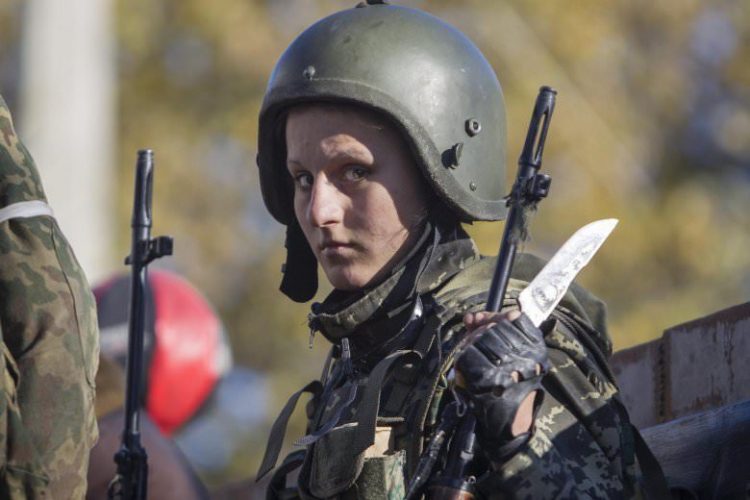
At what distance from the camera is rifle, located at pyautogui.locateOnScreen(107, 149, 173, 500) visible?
5461 millimetres

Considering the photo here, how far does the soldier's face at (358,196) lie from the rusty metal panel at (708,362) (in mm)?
957

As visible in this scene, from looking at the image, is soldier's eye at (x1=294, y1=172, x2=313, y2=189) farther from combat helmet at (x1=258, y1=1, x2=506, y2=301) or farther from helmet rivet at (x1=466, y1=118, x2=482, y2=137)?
helmet rivet at (x1=466, y1=118, x2=482, y2=137)

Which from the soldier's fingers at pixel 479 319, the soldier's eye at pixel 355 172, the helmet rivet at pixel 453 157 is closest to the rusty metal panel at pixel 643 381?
the helmet rivet at pixel 453 157

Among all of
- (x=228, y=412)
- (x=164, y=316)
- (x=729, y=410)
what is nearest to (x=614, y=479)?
(x=729, y=410)

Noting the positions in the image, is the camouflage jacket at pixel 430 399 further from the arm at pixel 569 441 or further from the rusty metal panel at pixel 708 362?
the rusty metal panel at pixel 708 362

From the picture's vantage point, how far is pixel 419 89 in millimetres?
5086

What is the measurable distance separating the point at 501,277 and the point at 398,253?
592 mm

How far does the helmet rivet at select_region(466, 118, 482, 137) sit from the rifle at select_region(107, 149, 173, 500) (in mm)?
951

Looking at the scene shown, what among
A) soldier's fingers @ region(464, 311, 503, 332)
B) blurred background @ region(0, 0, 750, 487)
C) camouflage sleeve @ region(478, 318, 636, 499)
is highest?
blurred background @ region(0, 0, 750, 487)

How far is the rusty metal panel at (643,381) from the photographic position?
19.2 feet

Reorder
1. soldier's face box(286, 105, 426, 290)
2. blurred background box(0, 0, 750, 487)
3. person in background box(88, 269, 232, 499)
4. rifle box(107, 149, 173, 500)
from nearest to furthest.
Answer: soldier's face box(286, 105, 426, 290), rifle box(107, 149, 173, 500), person in background box(88, 269, 232, 499), blurred background box(0, 0, 750, 487)

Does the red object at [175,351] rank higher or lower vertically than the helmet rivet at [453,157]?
A: lower

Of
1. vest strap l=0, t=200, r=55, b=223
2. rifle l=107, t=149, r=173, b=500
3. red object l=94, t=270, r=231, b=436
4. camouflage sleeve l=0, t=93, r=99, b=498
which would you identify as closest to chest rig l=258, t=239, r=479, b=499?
rifle l=107, t=149, r=173, b=500

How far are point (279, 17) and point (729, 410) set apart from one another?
458 inches
